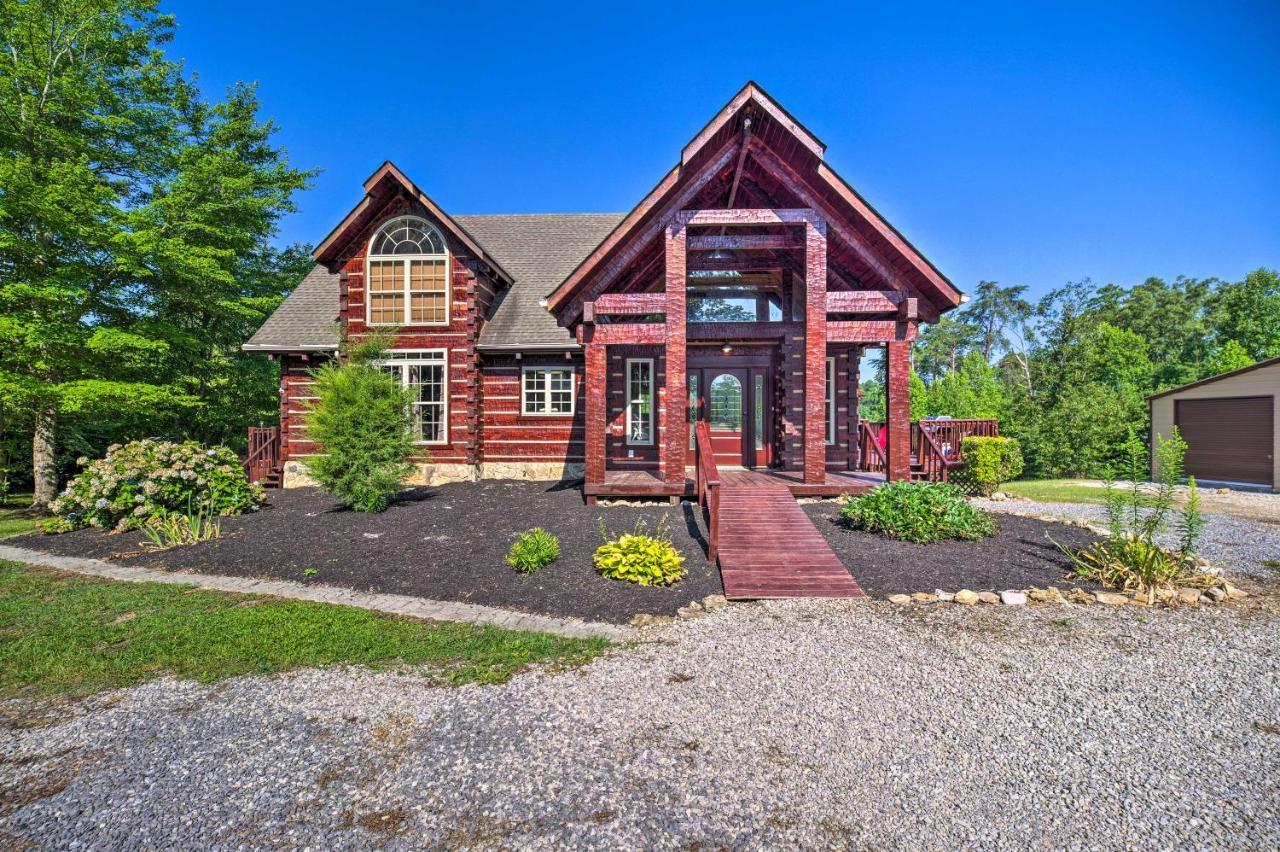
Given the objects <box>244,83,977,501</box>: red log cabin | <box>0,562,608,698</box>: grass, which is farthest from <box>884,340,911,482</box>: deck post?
<box>0,562,608,698</box>: grass

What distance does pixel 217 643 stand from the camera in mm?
4859

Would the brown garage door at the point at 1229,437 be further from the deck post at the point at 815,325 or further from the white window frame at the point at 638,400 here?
the white window frame at the point at 638,400

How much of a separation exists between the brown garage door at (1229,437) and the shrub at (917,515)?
47.9ft

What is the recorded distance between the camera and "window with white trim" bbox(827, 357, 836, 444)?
43.5 ft

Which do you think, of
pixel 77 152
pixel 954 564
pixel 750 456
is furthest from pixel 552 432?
pixel 77 152

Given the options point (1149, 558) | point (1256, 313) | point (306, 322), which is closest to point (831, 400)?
point (1149, 558)

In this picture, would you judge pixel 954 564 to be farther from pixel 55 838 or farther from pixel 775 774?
pixel 55 838

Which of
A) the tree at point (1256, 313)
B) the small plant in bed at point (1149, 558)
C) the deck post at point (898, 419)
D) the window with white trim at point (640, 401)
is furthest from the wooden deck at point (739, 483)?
the tree at point (1256, 313)

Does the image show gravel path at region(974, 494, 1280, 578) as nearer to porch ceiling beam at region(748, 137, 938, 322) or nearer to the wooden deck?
the wooden deck

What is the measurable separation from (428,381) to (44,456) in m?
10.7

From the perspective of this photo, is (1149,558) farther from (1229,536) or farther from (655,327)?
(655,327)

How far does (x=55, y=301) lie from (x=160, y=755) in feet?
51.7

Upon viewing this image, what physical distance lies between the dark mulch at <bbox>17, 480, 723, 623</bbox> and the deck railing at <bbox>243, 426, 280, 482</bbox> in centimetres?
387

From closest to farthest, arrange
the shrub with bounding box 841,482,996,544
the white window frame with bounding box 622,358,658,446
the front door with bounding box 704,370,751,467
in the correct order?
the shrub with bounding box 841,482,996,544
the front door with bounding box 704,370,751,467
the white window frame with bounding box 622,358,658,446
